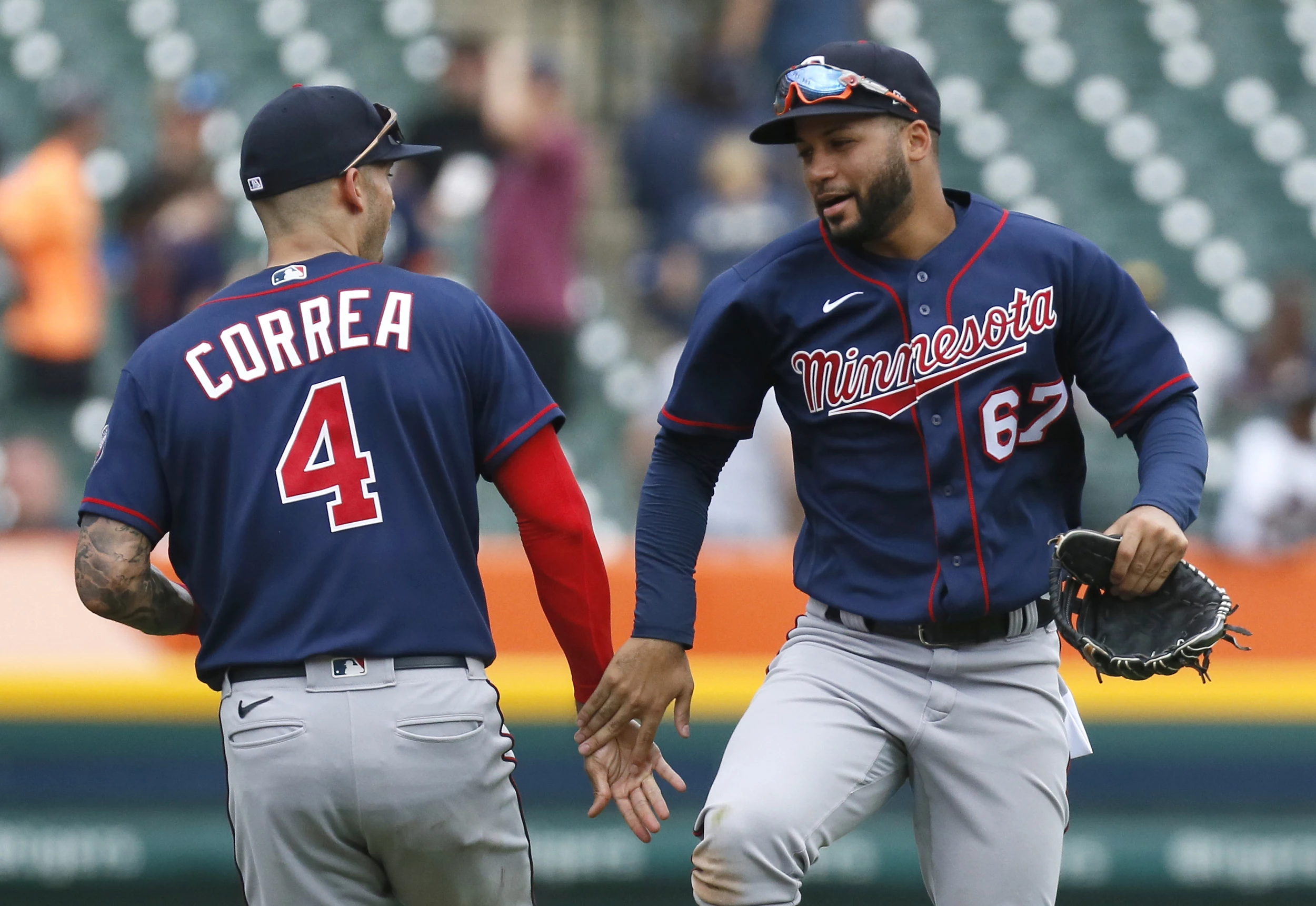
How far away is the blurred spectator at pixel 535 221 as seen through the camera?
24.7 ft

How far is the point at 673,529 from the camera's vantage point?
352 centimetres

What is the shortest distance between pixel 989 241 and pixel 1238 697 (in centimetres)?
297

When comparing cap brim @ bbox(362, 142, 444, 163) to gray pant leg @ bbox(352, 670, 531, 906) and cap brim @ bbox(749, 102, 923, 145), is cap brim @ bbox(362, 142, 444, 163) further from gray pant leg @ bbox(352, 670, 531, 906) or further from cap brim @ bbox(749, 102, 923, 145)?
gray pant leg @ bbox(352, 670, 531, 906)

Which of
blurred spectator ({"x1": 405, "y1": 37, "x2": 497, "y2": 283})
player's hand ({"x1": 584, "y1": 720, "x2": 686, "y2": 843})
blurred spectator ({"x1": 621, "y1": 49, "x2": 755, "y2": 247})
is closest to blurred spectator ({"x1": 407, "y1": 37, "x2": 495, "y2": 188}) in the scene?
blurred spectator ({"x1": 405, "y1": 37, "x2": 497, "y2": 283})

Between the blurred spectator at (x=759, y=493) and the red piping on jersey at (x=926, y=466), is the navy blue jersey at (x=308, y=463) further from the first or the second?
the blurred spectator at (x=759, y=493)

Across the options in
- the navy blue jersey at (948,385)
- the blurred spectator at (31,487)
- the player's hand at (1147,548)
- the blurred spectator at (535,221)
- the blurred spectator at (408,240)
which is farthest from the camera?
the blurred spectator at (535,221)

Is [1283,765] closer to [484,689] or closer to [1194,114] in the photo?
[484,689]

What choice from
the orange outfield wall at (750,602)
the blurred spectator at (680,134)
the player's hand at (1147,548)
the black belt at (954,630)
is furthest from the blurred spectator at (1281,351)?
the player's hand at (1147,548)

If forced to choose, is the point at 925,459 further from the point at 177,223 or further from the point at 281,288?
the point at 177,223

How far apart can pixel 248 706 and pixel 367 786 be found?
0.25m

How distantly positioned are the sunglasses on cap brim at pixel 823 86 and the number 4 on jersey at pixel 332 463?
1008 mm

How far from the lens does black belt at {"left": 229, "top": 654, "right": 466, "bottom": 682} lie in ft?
9.95

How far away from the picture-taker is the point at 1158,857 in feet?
18.8

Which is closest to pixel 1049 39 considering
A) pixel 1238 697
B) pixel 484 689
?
pixel 1238 697
